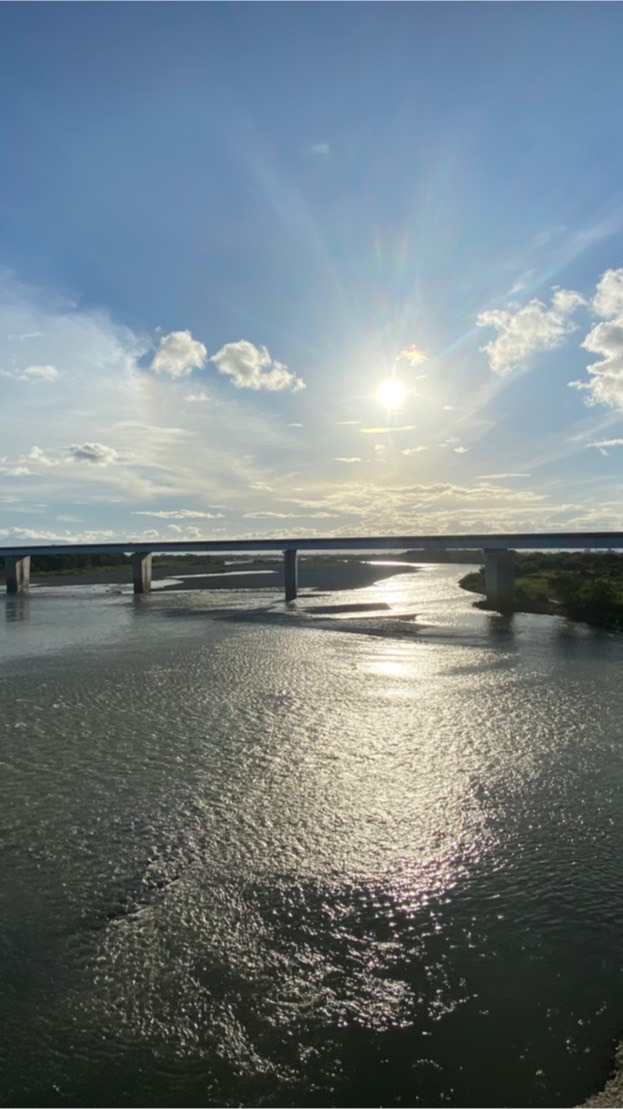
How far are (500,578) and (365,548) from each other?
19.3 m

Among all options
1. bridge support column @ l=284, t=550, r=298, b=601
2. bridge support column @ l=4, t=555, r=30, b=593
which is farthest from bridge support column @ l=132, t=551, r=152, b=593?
bridge support column @ l=4, t=555, r=30, b=593

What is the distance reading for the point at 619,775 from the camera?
53.4 ft

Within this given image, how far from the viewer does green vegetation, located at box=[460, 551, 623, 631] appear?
177ft

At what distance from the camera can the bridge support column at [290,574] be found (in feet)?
259

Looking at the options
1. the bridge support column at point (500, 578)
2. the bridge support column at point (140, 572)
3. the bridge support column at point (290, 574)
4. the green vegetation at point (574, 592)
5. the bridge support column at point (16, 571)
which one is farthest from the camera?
the bridge support column at point (16, 571)

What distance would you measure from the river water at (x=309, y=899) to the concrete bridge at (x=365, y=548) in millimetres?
45444

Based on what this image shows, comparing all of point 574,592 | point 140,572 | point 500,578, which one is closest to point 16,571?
point 140,572

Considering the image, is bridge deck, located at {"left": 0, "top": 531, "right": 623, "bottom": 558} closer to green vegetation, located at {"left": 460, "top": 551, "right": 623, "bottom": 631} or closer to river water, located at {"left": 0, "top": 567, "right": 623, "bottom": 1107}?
green vegetation, located at {"left": 460, "top": 551, "right": 623, "bottom": 631}

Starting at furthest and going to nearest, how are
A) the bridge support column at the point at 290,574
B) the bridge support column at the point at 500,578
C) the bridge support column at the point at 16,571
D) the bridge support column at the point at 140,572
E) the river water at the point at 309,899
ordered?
1. the bridge support column at the point at 16,571
2. the bridge support column at the point at 140,572
3. the bridge support column at the point at 290,574
4. the bridge support column at the point at 500,578
5. the river water at the point at 309,899

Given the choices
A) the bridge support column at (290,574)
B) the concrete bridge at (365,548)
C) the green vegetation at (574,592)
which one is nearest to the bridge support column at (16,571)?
the concrete bridge at (365,548)

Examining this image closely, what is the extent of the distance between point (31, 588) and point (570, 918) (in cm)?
10795

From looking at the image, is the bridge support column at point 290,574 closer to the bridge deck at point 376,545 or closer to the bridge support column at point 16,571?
the bridge deck at point 376,545

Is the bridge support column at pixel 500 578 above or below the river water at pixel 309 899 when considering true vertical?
above

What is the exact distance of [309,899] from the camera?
1058cm
